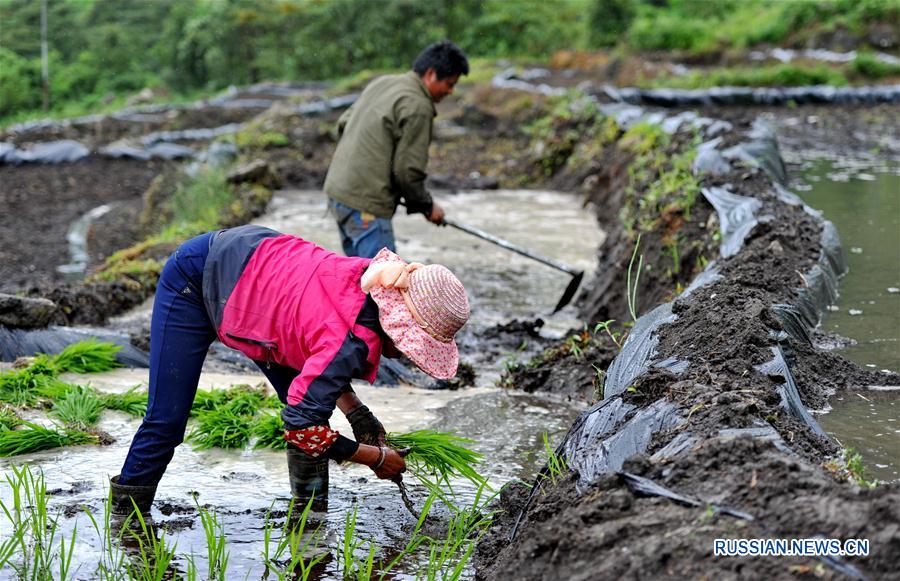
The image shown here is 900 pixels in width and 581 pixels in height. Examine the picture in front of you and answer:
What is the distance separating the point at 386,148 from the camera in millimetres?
5859

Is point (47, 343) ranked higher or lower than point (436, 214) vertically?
lower

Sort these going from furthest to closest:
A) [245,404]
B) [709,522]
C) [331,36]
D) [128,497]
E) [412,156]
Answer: [331,36]
[412,156]
[245,404]
[128,497]
[709,522]

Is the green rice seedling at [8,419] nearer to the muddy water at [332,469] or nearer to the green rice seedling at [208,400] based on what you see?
the muddy water at [332,469]

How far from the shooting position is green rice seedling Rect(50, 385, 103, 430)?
14.5 ft

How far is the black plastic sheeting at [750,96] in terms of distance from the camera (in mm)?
17234

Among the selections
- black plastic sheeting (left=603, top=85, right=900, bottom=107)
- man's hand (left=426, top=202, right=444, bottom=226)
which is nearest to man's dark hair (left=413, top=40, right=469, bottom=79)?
man's hand (left=426, top=202, right=444, bottom=226)

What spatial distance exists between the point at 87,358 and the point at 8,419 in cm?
108

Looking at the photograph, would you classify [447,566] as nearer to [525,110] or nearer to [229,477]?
[229,477]

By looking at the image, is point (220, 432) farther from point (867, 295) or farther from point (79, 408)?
point (867, 295)

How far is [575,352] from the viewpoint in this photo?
5.32 m

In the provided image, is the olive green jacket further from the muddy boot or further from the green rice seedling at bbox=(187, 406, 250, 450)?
the muddy boot

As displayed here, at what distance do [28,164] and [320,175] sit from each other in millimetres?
6255

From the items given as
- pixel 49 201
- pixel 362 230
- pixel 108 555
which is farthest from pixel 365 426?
pixel 49 201

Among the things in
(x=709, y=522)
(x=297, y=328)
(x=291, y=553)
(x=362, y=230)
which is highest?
(x=297, y=328)
